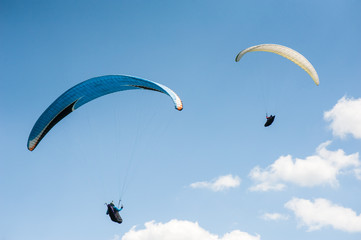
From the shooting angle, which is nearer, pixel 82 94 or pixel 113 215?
pixel 113 215

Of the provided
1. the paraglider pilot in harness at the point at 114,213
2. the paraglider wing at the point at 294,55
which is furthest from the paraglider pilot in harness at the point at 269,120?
the paraglider pilot in harness at the point at 114,213

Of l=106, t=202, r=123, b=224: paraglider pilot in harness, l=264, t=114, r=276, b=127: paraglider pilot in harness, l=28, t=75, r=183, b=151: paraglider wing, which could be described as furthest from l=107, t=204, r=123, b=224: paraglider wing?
l=264, t=114, r=276, b=127: paraglider pilot in harness

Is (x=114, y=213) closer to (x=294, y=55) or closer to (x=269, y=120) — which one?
(x=269, y=120)

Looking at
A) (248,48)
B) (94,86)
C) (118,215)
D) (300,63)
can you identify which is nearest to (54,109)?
(94,86)

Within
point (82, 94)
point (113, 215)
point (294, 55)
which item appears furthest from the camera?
point (294, 55)

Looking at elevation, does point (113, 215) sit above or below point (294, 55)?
below

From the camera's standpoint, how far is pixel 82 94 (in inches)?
803

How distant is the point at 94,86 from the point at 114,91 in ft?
4.98

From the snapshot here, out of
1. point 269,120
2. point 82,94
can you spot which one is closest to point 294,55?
point 269,120

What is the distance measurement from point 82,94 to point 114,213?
27.5 ft

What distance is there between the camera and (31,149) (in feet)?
71.4

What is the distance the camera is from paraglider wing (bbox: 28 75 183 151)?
18828 mm

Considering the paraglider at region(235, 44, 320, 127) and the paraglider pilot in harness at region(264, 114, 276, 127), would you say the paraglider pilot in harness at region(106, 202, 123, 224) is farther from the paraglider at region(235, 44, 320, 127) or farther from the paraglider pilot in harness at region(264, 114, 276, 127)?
the paraglider at region(235, 44, 320, 127)

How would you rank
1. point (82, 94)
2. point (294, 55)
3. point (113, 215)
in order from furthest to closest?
1. point (294, 55)
2. point (82, 94)
3. point (113, 215)
